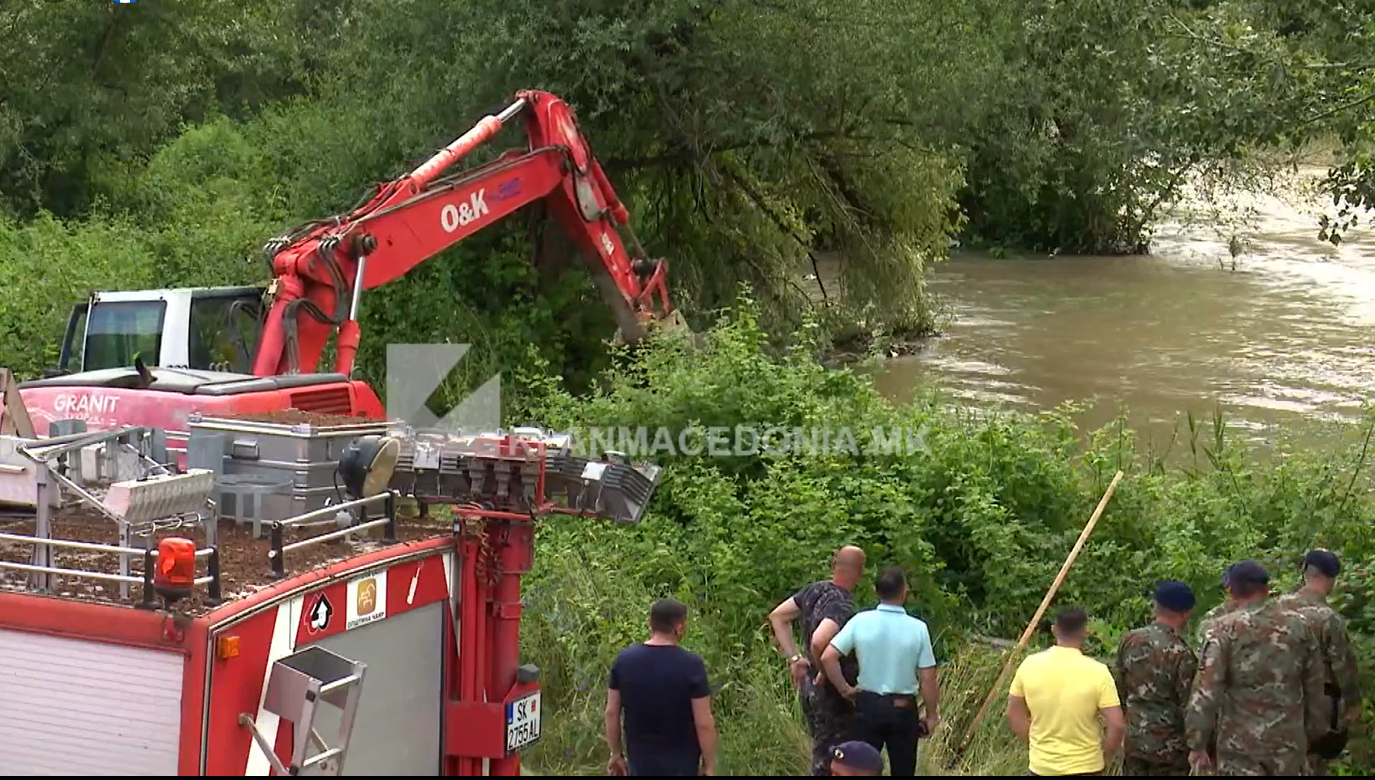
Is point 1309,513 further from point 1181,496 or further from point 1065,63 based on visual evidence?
point 1065,63

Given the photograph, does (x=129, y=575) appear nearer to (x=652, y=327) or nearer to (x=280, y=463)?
(x=280, y=463)

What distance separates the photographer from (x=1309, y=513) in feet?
33.2

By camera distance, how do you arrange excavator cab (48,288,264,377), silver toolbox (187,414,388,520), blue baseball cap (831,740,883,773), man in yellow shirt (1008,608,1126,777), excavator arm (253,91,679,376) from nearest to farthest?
blue baseball cap (831,740,883,773) < man in yellow shirt (1008,608,1126,777) < silver toolbox (187,414,388,520) < excavator cab (48,288,264,377) < excavator arm (253,91,679,376)

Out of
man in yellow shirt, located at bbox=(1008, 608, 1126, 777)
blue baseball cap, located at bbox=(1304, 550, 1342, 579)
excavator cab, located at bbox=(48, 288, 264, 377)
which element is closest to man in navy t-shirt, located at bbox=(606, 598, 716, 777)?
man in yellow shirt, located at bbox=(1008, 608, 1126, 777)

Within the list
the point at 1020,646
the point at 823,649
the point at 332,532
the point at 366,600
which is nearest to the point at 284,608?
the point at 366,600

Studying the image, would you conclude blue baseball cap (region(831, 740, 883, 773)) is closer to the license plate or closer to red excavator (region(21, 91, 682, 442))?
the license plate

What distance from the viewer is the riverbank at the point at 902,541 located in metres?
9.44

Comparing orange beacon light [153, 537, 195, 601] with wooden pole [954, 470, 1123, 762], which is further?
wooden pole [954, 470, 1123, 762]

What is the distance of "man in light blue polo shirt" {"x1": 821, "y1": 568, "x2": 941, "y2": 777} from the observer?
7344mm

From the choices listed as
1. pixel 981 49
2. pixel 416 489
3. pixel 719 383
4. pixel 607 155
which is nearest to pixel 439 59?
pixel 607 155

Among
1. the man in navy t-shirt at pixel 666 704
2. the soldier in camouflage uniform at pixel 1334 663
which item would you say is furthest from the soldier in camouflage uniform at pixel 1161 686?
the man in navy t-shirt at pixel 666 704

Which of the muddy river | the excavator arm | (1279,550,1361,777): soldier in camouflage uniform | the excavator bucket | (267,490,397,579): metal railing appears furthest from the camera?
the muddy river

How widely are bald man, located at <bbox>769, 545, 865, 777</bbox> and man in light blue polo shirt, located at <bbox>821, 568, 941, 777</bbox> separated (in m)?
0.16

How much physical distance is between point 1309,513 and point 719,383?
15.1 feet
